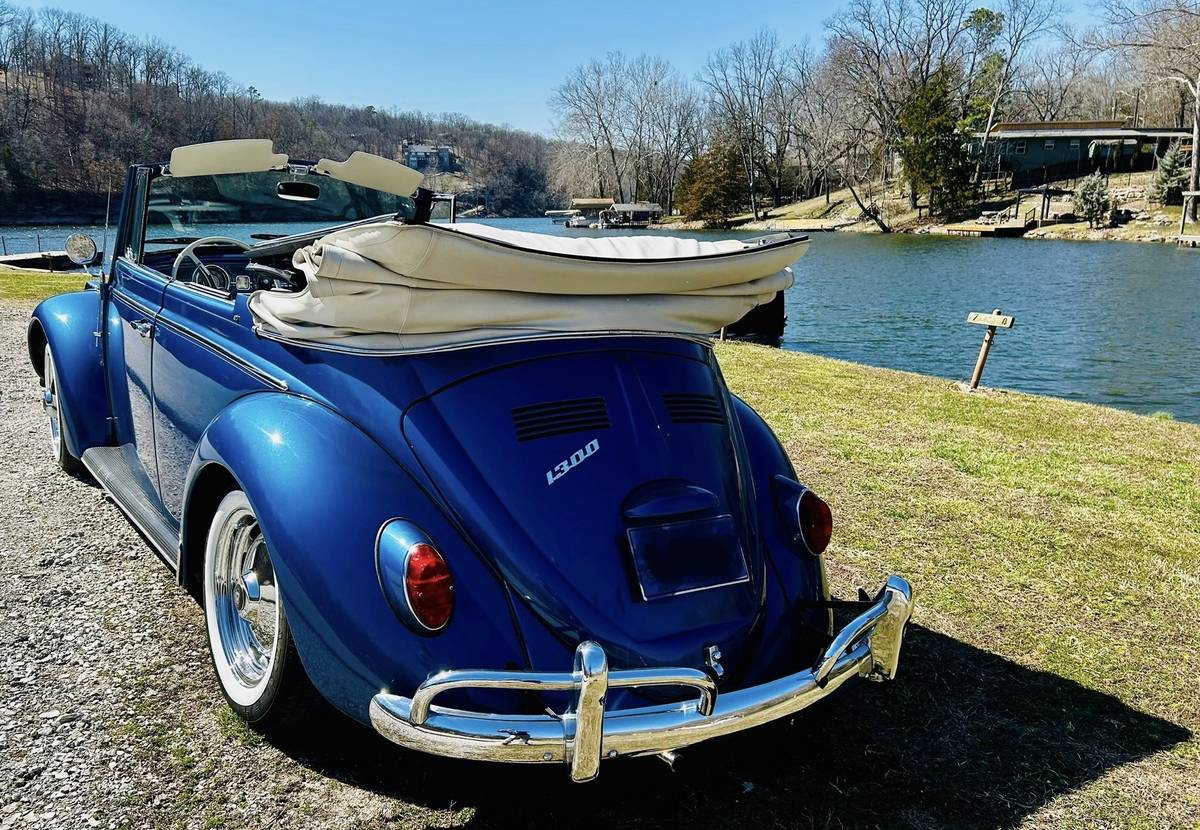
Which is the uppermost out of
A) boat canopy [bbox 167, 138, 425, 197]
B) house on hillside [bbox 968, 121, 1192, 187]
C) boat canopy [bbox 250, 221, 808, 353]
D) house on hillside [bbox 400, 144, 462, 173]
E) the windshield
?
house on hillside [bbox 968, 121, 1192, 187]

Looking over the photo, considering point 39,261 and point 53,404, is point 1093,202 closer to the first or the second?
point 39,261

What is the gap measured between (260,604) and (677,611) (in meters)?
1.33

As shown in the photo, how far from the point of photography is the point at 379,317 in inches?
93.4

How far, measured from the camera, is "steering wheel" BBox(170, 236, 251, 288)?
3.78 metres

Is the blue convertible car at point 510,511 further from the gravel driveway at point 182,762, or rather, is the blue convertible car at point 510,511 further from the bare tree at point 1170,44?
the bare tree at point 1170,44

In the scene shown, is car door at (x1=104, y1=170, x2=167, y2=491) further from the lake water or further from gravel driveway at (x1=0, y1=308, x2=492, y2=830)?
gravel driveway at (x1=0, y1=308, x2=492, y2=830)

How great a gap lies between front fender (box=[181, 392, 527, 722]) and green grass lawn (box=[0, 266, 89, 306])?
12.7m

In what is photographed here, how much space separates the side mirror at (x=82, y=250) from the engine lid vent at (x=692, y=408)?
3.65 metres

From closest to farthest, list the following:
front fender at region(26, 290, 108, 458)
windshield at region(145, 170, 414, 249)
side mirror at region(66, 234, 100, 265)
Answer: windshield at region(145, 170, 414, 249) < front fender at region(26, 290, 108, 458) < side mirror at region(66, 234, 100, 265)

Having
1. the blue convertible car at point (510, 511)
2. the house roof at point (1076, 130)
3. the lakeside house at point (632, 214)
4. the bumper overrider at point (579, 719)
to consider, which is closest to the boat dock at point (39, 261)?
the blue convertible car at point (510, 511)

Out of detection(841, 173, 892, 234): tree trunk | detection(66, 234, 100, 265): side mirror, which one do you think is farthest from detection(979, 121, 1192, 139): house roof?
detection(66, 234, 100, 265): side mirror

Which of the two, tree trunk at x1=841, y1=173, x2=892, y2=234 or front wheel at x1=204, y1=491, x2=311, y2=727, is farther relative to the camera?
tree trunk at x1=841, y1=173, x2=892, y2=234

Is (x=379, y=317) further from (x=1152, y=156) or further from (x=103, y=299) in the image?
(x=1152, y=156)

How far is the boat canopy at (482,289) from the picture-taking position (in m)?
2.30
